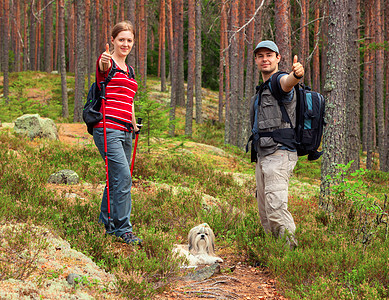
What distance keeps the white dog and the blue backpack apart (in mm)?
1565

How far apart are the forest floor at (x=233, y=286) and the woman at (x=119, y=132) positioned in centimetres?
95

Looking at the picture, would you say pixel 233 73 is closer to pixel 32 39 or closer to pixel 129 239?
pixel 129 239

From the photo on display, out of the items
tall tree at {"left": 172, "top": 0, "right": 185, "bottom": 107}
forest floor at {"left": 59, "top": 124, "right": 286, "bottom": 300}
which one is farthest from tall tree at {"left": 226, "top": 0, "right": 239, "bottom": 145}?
forest floor at {"left": 59, "top": 124, "right": 286, "bottom": 300}

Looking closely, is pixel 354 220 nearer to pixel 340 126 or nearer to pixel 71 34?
pixel 340 126

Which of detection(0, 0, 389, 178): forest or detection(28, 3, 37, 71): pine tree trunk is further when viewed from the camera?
detection(28, 3, 37, 71): pine tree trunk

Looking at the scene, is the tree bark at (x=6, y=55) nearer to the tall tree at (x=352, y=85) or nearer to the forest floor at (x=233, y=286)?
the tall tree at (x=352, y=85)

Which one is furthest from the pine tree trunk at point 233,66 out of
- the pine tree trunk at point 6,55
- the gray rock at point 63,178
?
the pine tree trunk at point 6,55

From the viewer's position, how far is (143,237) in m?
4.55

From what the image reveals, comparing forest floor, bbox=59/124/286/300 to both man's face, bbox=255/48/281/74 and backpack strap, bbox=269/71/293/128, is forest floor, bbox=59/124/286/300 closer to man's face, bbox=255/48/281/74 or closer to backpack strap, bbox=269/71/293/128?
backpack strap, bbox=269/71/293/128

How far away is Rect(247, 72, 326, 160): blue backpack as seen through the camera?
4148 millimetres

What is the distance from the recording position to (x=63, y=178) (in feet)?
→ 22.6

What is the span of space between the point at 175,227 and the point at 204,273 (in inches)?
65.5

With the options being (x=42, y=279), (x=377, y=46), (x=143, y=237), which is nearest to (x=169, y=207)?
(x=143, y=237)

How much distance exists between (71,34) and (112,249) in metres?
35.1
